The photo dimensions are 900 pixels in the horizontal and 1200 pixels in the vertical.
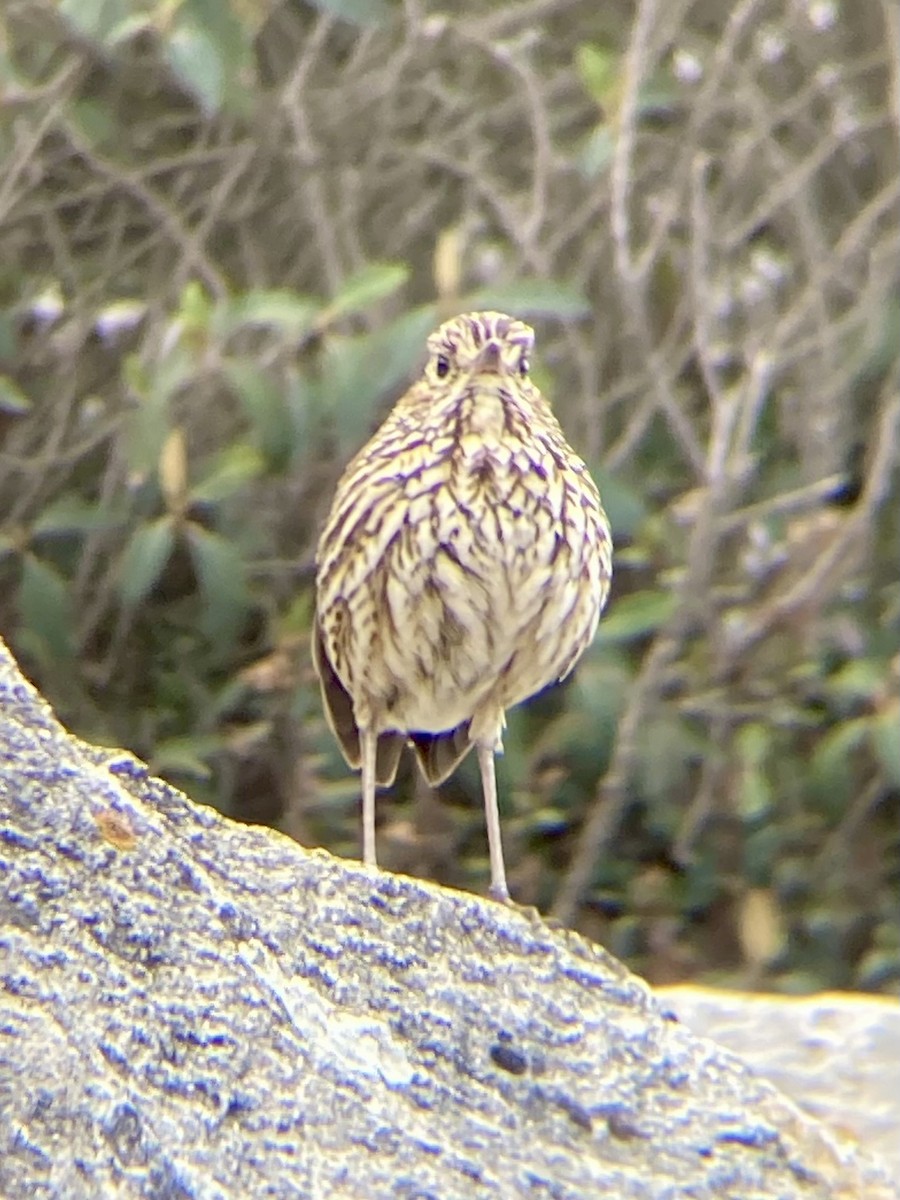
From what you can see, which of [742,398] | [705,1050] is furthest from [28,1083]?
[742,398]

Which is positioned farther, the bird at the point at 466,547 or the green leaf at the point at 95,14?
the green leaf at the point at 95,14

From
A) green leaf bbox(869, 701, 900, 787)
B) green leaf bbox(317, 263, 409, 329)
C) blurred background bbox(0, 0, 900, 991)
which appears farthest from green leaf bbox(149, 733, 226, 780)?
green leaf bbox(869, 701, 900, 787)

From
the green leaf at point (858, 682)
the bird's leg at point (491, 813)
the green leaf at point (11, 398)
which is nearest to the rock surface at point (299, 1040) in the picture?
the bird's leg at point (491, 813)

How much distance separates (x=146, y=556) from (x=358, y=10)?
171 centimetres

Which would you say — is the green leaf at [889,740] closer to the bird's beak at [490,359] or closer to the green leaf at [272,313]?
the green leaf at [272,313]

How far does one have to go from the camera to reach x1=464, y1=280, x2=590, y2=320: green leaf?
22.3 ft

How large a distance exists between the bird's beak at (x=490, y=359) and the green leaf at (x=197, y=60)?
80.3 inches

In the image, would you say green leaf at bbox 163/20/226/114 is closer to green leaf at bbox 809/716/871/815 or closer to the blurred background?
the blurred background

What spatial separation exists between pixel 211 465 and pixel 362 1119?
4.33 meters

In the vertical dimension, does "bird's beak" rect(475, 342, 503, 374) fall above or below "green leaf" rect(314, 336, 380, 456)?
above

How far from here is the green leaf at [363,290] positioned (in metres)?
6.53

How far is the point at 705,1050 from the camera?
321 cm

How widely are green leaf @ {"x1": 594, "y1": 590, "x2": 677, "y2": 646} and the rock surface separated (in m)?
3.67

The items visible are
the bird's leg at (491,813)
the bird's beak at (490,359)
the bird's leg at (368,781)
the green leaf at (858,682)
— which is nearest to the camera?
the bird's beak at (490,359)
